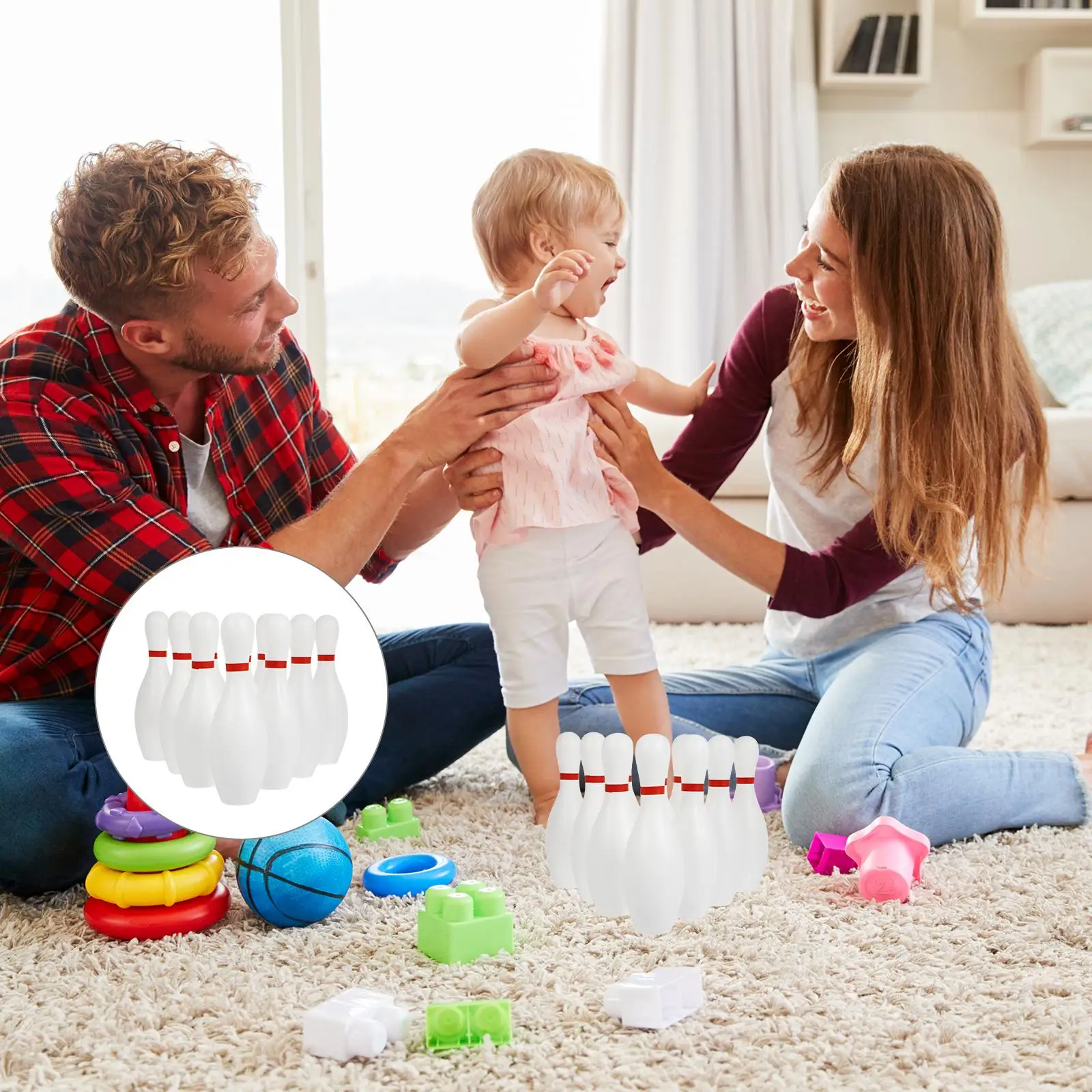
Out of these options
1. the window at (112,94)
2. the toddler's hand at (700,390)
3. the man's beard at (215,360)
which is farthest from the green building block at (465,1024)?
the window at (112,94)

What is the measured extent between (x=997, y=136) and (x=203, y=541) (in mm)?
3413

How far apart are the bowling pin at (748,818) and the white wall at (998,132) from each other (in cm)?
319

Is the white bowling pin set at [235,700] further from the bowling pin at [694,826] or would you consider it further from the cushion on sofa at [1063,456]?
the cushion on sofa at [1063,456]

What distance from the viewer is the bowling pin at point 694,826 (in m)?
1.05

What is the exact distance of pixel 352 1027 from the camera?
3.14ft

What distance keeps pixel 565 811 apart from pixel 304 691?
10.1 inches

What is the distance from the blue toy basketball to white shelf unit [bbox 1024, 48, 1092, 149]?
3.44 metres

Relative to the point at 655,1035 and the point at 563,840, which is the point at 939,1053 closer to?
the point at 655,1035

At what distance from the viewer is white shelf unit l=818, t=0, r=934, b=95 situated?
3.72 m

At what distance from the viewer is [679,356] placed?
3.85 meters

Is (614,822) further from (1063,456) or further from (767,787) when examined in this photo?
(1063,456)

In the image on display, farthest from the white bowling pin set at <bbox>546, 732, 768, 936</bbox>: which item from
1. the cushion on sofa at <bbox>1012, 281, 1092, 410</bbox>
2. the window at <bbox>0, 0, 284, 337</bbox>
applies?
the window at <bbox>0, 0, 284, 337</bbox>

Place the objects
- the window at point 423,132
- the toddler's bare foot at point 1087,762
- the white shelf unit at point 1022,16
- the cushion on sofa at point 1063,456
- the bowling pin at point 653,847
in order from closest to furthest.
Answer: the bowling pin at point 653,847
the toddler's bare foot at point 1087,762
the cushion on sofa at point 1063,456
the white shelf unit at point 1022,16
the window at point 423,132

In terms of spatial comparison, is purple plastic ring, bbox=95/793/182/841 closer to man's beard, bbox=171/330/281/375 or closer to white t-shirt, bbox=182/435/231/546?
white t-shirt, bbox=182/435/231/546
